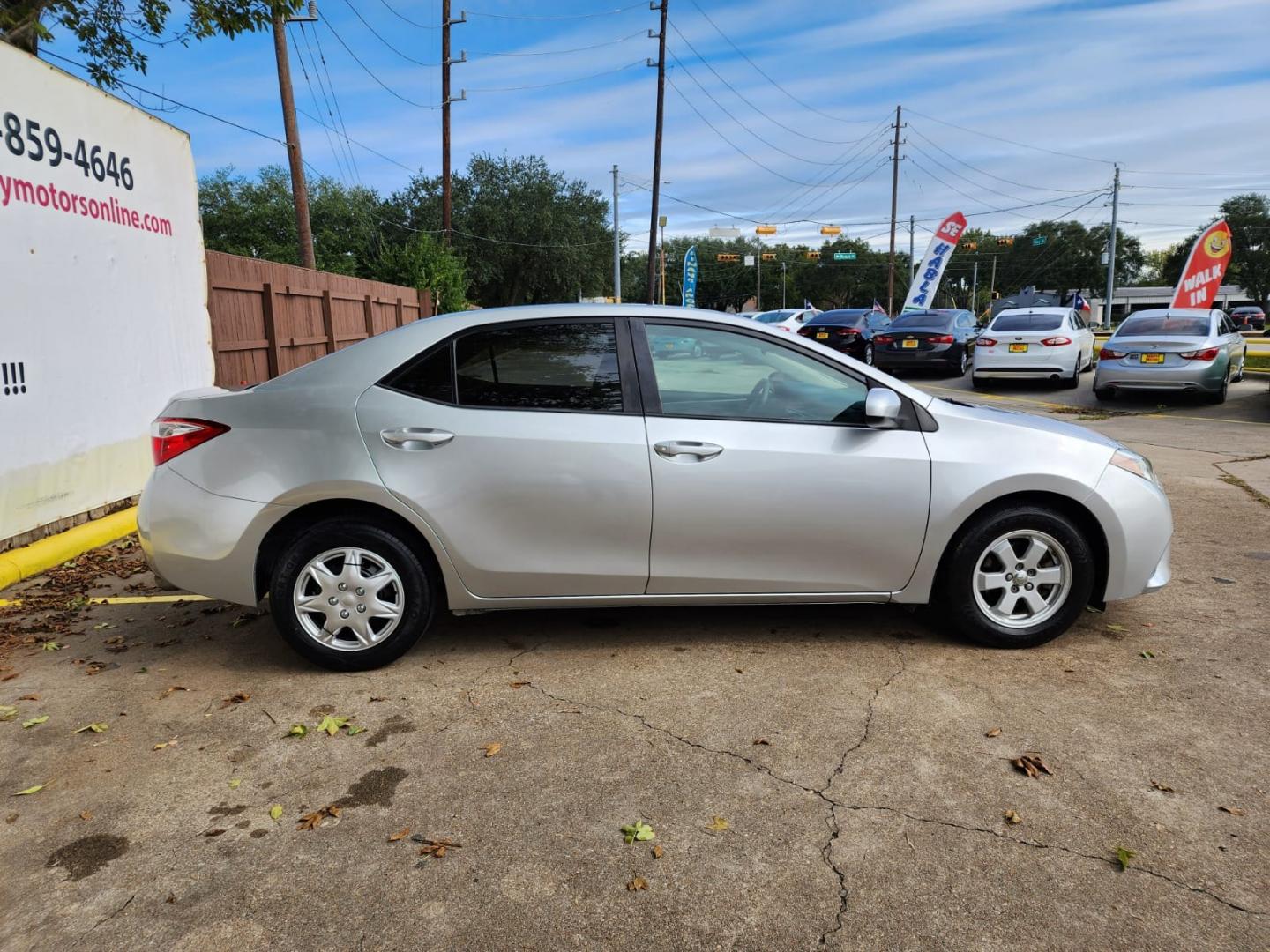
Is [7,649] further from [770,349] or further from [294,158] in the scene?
[294,158]

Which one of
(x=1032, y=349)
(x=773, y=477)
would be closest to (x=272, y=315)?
(x=773, y=477)

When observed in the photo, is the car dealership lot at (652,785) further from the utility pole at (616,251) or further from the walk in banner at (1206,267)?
the utility pole at (616,251)

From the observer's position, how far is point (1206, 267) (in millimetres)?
22250

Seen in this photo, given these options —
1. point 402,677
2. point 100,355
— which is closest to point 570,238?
point 100,355

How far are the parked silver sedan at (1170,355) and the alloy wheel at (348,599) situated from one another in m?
14.1

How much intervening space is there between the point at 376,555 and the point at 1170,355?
14.3 metres

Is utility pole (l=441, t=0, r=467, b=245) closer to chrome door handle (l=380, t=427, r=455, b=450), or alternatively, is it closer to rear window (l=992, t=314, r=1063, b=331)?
rear window (l=992, t=314, r=1063, b=331)

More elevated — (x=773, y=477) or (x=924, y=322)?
(x=924, y=322)

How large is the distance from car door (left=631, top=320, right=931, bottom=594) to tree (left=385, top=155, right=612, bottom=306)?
4497 centimetres

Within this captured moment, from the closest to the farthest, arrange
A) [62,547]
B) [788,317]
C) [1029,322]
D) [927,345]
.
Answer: [62,547] → [1029,322] → [927,345] → [788,317]

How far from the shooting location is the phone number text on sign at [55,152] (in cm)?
561

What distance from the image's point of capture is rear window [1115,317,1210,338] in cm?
1448

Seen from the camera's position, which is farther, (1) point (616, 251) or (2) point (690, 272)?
(1) point (616, 251)

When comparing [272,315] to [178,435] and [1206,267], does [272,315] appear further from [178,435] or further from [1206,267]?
[1206,267]
